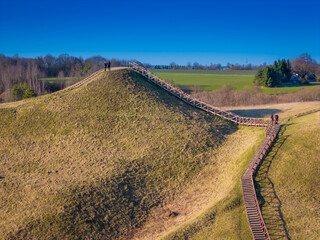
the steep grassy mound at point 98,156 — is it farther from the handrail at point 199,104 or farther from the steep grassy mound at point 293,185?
the steep grassy mound at point 293,185

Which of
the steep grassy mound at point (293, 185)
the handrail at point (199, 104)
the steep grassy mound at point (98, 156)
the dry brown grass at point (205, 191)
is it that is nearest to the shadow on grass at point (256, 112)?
the handrail at point (199, 104)

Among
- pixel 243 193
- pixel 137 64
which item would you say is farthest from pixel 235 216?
pixel 137 64

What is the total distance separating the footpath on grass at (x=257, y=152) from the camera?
2327 centimetres

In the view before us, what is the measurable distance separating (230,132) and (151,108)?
13079 mm

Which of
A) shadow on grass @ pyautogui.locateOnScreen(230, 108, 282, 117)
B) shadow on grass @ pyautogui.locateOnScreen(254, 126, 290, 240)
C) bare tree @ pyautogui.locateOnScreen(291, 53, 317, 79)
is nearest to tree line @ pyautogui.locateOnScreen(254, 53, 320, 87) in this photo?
bare tree @ pyautogui.locateOnScreen(291, 53, 317, 79)

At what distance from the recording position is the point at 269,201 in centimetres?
2580

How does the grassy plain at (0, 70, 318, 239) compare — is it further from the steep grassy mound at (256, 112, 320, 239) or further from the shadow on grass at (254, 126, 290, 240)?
the shadow on grass at (254, 126, 290, 240)

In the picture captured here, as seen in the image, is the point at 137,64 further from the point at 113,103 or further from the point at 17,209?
the point at 17,209

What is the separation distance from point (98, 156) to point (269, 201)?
2038cm

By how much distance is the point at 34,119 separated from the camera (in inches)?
1638

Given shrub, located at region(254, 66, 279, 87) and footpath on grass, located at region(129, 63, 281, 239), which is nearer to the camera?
footpath on grass, located at region(129, 63, 281, 239)

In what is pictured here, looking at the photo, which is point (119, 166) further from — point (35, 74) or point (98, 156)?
point (35, 74)

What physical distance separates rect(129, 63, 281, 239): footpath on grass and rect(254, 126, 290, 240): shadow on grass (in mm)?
612

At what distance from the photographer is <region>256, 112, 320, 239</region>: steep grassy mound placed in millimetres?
23078
